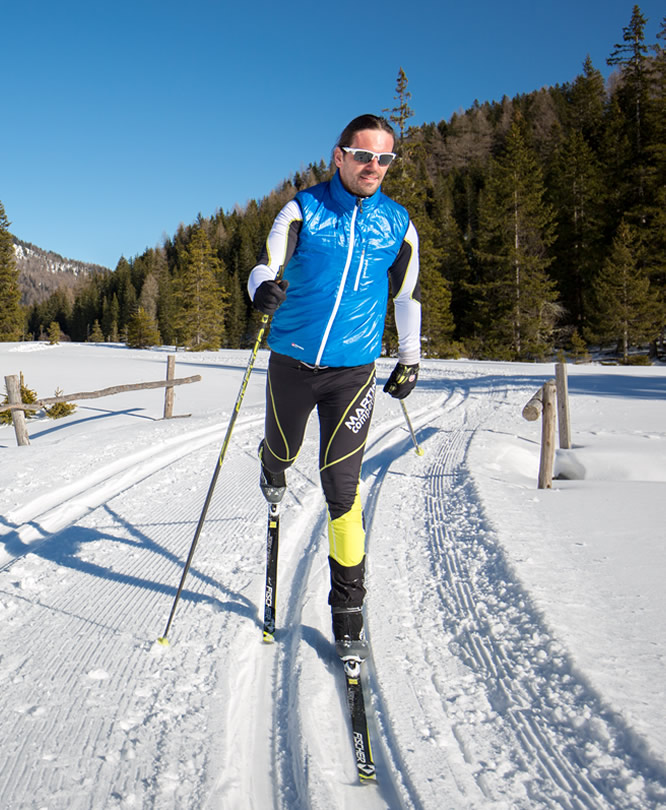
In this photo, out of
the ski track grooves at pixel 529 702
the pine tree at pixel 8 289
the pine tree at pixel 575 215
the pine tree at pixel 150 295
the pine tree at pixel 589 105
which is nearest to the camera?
the ski track grooves at pixel 529 702

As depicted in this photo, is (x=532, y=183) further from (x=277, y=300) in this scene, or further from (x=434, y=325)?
(x=277, y=300)

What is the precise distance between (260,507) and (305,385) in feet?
7.90

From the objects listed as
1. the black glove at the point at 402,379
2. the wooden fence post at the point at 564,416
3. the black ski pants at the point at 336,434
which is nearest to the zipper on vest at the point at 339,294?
the black ski pants at the point at 336,434

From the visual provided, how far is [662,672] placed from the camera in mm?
2090

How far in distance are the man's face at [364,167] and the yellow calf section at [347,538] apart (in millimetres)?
1384

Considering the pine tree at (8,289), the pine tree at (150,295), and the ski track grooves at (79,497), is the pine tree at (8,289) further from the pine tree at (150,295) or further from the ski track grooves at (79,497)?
the ski track grooves at (79,497)

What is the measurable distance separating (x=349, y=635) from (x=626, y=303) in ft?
92.4

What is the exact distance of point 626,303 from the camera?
84.9ft

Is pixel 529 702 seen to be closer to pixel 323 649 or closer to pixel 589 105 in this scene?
pixel 323 649

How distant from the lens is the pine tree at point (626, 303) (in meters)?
25.3

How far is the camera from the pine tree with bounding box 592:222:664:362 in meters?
25.3

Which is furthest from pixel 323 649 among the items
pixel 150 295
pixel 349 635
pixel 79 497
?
pixel 150 295

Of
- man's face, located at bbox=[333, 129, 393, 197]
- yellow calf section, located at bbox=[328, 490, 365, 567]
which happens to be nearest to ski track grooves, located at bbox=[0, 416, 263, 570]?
yellow calf section, located at bbox=[328, 490, 365, 567]

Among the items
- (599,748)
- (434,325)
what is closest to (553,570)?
(599,748)
